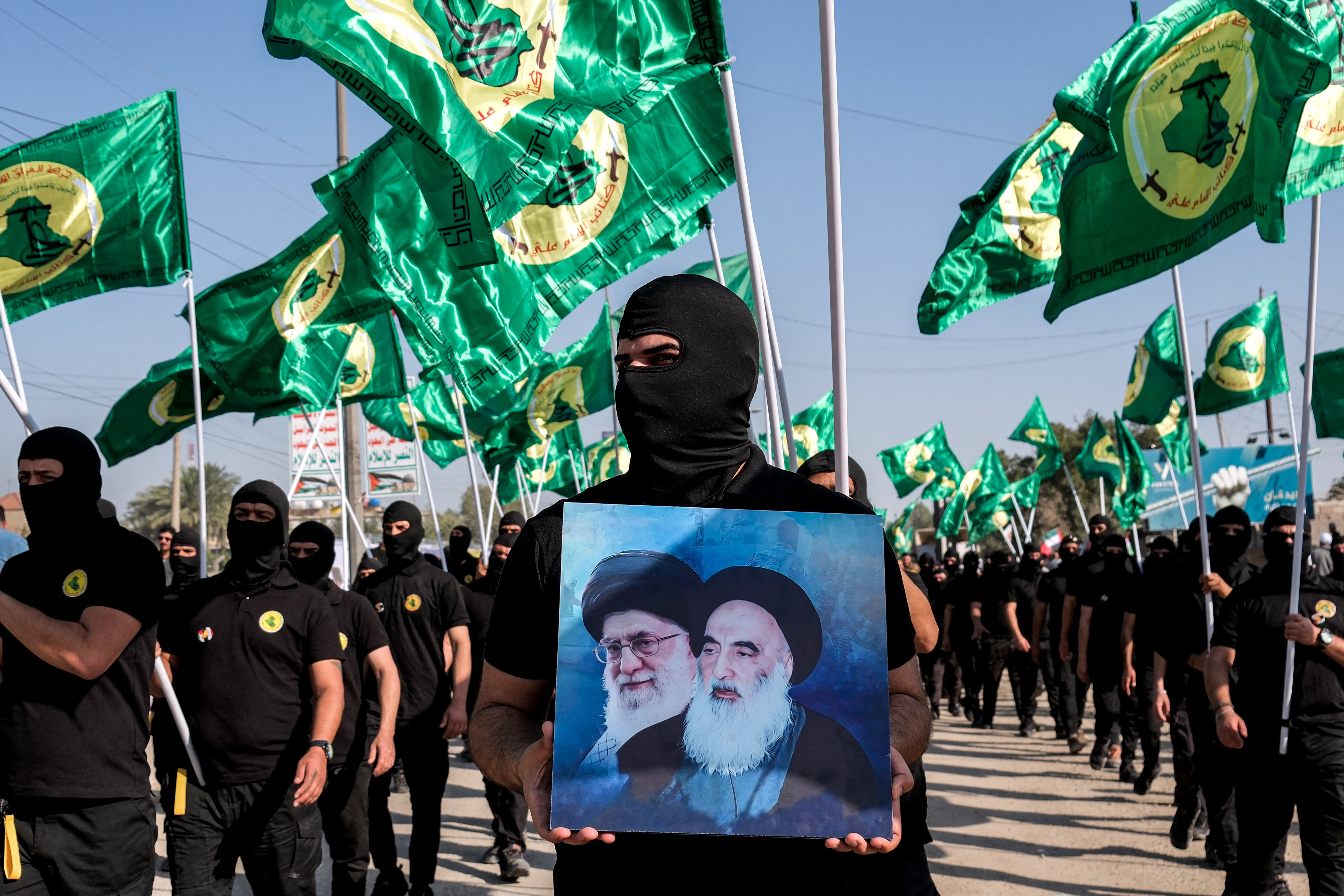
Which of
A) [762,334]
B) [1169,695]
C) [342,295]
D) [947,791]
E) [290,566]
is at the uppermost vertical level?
[342,295]

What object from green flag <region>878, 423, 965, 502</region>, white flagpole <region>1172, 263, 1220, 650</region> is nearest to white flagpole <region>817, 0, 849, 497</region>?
white flagpole <region>1172, 263, 1220, 650</region>

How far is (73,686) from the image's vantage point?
4.27 meters

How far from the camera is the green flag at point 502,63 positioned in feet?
15.8

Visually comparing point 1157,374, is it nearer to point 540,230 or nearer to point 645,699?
point 540,230

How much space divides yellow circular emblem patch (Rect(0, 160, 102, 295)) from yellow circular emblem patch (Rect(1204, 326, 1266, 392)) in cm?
1185

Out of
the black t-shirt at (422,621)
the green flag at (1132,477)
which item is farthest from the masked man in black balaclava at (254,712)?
the green flag at (1132,477)

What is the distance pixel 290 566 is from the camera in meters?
5.95

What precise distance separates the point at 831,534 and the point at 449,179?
3806 millimetres

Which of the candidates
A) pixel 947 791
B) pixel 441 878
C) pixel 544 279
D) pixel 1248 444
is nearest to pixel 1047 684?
pixel 947 791

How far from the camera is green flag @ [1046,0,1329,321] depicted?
225 inches

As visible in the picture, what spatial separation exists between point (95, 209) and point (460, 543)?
6259mm

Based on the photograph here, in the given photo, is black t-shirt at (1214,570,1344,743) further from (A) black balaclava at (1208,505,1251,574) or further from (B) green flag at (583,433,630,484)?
(B) green flag at (583,433,630,484)

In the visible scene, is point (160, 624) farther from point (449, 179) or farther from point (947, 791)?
point (947, 791)

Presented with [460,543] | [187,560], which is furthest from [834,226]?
[460,543]
